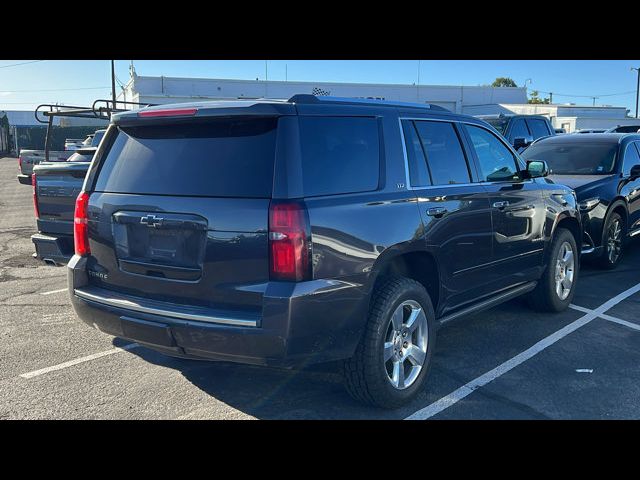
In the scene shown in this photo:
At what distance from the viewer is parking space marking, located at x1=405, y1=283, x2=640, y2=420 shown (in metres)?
3.96

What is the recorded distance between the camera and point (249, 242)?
3.32 m

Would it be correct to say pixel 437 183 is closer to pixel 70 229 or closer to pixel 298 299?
pixel 298 299

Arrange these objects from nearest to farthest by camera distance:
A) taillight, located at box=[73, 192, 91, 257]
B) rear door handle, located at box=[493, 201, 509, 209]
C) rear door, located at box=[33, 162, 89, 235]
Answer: taillight, located at box=[73, 192, 91, 257] < rear door handle, located at box=[493, 201, 509, 209] < rear door, located at box=[33, 162, 89, 235]

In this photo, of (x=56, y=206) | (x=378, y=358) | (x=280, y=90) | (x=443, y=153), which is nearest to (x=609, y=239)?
(x=443, y=153)

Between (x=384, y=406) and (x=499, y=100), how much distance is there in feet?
156

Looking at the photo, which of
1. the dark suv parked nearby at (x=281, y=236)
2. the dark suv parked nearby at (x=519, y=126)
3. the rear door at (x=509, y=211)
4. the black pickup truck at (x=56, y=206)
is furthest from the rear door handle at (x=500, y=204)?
the dark suv parked nearby at (x=519, y=126)

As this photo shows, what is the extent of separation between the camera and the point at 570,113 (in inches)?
1682

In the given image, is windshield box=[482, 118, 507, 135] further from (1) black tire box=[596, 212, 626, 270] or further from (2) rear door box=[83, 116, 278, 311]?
(2) rear door box=[83, 116, 278, 311]

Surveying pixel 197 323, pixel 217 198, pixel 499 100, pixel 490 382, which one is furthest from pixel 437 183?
pixel 499 100

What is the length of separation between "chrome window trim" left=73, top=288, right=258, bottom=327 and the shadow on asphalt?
461mm

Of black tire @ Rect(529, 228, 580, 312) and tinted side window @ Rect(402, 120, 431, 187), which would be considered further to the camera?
black tire @ Rect(529, 228, 580, 312)

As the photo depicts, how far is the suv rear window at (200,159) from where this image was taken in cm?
342

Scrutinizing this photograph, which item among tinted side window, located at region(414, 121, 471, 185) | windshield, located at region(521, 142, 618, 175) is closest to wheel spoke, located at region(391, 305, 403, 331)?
tinted side window, located at region(414, 121, 471, 185)
